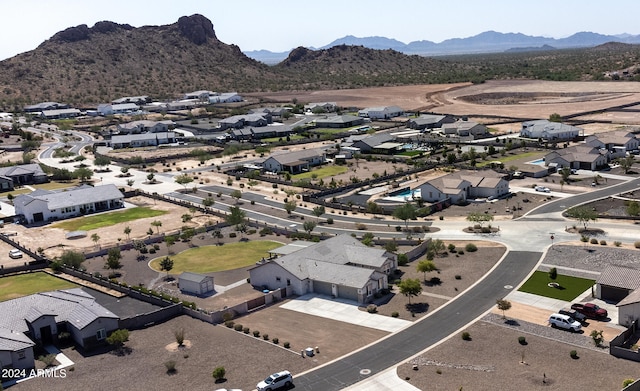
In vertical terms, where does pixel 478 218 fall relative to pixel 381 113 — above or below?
below

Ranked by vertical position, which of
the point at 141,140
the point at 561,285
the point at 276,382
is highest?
the point at 141,140

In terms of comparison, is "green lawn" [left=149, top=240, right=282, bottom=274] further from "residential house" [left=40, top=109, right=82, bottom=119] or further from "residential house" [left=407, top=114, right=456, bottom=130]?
"residential house" [left=40, top=109, right=82, bottom=119]

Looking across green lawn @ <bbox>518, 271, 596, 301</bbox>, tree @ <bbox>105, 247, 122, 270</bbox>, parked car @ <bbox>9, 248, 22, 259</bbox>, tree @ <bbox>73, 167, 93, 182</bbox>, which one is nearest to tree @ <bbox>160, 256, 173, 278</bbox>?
tree @ <bbox>105, 247, 122, 270</bbox>

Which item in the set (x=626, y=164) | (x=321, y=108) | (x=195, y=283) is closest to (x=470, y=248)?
(x=195, y=283)

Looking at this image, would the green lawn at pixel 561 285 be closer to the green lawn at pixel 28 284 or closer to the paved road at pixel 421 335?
the paved road at pixel 421 335

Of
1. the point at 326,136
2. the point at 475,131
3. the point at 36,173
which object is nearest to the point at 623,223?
the point at 475,131

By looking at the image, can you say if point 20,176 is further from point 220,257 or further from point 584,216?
point 584,216
